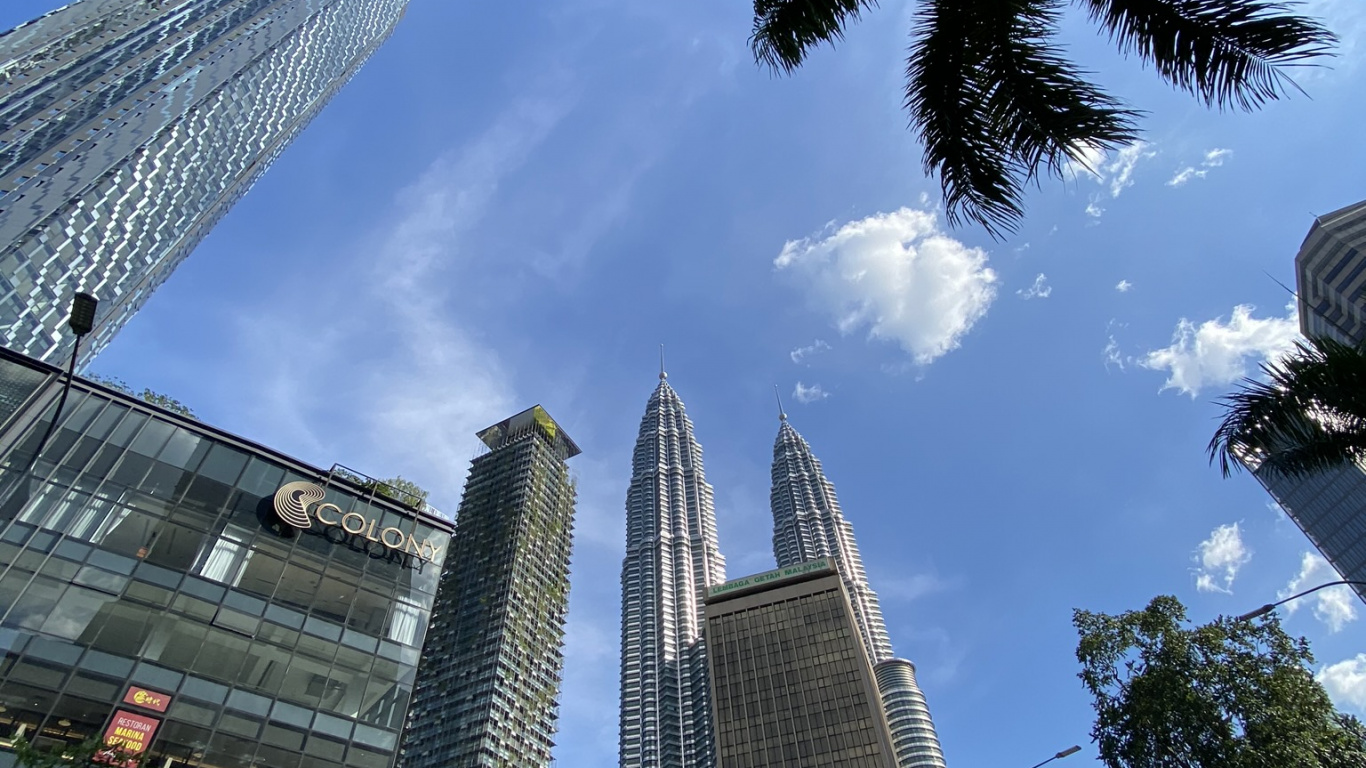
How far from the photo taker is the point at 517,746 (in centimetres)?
8550

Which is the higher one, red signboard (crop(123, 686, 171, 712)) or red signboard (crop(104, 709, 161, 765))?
red signboard (crop(123, 686, 171, 712))

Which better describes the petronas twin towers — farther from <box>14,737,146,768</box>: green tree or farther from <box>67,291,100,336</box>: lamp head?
<box>67,291,100,336</box>: lamp head

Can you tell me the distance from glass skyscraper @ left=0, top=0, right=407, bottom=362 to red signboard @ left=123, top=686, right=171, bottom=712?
225 feet

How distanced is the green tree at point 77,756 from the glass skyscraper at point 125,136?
2776 inches

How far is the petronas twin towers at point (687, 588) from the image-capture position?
139125 millimetres

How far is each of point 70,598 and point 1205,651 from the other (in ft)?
119

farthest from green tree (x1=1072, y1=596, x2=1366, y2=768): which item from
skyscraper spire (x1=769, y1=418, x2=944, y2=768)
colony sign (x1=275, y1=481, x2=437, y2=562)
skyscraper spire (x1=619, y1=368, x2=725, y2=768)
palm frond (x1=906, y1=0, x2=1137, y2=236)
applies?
skyscraper spire (x1=769, y1=418, x2=944, y2=768)

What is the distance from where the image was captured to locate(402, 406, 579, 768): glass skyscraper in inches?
3344

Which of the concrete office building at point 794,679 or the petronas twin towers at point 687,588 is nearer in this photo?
the concrete office building at point 794,679

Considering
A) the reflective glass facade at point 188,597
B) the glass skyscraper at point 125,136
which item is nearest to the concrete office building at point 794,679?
the reflective glass facade at point 188,597

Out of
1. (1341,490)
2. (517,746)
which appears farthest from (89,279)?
(1341,490)

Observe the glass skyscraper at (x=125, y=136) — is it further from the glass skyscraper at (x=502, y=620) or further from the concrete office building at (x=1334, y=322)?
the concrete office building at (x=1334, y=322)

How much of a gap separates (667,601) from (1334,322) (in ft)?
404

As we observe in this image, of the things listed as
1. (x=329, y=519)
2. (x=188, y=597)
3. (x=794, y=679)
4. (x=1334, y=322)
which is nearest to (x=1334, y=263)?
(x=1334, y=322)
